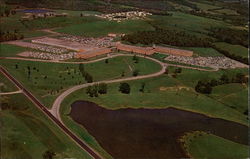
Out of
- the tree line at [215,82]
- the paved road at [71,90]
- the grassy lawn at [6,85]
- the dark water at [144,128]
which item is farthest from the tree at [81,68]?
the tree line at [215,82]

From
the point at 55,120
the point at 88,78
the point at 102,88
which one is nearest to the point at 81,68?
the point at 88,78

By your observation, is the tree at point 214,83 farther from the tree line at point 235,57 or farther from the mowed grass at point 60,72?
the tree line at point 235,57

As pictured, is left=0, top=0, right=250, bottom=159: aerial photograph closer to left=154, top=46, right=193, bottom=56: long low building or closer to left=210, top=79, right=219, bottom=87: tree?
left=210, top=79, right=219, bottom=87: tree

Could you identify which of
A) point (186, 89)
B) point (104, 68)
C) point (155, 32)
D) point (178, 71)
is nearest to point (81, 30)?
point (155, 32)

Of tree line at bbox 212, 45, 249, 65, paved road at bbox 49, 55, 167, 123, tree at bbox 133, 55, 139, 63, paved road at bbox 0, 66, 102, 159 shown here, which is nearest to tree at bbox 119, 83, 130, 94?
paved road at bbox 49, 55, 167, 123

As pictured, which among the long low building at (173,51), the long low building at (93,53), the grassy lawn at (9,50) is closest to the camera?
the grassy lawn at (9,50)

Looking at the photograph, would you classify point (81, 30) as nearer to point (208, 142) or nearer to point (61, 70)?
point (61, 70)
